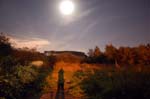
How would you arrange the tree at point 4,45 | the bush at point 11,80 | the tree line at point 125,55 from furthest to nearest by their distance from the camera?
the tree line at point 125,55
the tree at point 4,45
the bush at point 11,80

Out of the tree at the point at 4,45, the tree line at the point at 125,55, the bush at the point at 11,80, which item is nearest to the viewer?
the bush at the point at 11,80

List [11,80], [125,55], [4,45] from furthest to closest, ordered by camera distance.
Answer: [125,55], [4,45], [11,80]

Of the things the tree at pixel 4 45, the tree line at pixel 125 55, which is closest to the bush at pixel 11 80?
the tree at pixel 4 45

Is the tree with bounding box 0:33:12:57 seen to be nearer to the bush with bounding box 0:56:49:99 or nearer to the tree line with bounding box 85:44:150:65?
the bush with bounding box 0:56:49:99

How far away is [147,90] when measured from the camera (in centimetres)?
728

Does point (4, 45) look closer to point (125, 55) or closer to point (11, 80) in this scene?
point (11, 80)

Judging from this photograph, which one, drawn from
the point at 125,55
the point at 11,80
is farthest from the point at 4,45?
the point at 125,55

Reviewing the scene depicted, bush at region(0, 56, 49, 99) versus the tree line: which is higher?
the tree line

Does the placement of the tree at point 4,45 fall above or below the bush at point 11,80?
above

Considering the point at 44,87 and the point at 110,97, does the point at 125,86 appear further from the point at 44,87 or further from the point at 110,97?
the point at 44,87

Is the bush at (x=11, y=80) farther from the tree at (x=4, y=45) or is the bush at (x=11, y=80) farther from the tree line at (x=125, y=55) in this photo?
the tree line at (x=125, y=55)

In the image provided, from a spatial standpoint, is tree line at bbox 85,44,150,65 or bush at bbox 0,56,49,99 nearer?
bush at bbox 0,56,49,99

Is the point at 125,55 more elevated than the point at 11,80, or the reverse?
the point at 125,55

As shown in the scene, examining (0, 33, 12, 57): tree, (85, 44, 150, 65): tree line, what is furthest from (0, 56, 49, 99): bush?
(85, 44, 150, 65): tree line
